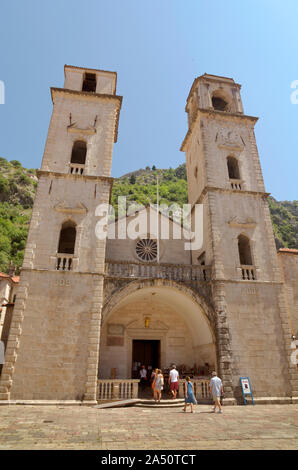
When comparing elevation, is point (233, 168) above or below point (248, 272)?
above

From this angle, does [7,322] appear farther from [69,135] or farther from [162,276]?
[69,135]

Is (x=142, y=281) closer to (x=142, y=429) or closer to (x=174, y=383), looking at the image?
(x=174, y=383)

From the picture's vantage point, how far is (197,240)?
17078 millimetres

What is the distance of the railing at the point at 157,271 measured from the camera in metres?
13.4

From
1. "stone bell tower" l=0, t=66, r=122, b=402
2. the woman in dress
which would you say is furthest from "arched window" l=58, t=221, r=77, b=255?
the woman in dress

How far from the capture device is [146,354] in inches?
641

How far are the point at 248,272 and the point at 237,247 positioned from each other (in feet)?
4.51

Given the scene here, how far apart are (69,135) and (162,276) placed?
968 centimetres

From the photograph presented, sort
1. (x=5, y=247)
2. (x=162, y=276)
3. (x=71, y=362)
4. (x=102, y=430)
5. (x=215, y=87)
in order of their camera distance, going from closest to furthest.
→ (x=102, y=430), (x=71, y=362), (x=162, y=276), (x=215, y=87), (x=5, y=247)

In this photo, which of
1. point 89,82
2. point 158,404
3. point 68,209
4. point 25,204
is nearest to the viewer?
point 158,404

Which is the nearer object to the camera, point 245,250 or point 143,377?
point 143,377

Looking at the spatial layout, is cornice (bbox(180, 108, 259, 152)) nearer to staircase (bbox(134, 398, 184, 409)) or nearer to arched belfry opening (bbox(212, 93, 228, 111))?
arched belfry opening (bbox(212, 93, 228, 111))

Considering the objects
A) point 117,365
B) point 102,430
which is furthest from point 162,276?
point 102,430

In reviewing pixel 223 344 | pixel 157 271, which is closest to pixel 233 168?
pixel 157 271
